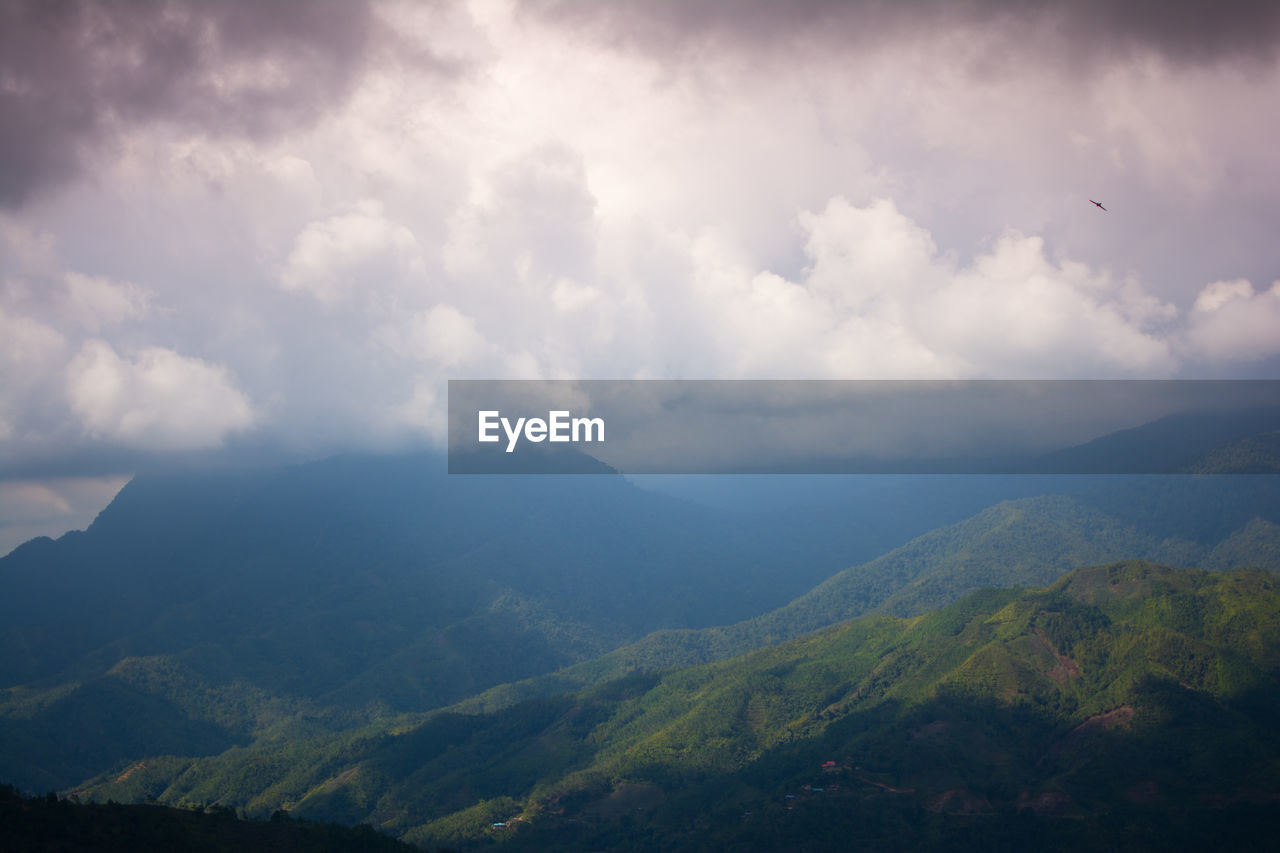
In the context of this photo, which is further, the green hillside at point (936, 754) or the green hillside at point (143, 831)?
the green hillside at point (936, 754)

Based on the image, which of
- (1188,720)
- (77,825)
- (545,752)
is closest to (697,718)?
(545,752)

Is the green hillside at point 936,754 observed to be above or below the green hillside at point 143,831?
below

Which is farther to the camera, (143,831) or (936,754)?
(936,754)

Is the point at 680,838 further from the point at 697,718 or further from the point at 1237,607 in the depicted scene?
the point at 1237,607

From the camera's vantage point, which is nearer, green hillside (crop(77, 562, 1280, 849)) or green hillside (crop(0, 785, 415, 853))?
green hillside (crop(0, 785, 415, 853))

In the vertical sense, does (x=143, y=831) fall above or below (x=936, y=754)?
above

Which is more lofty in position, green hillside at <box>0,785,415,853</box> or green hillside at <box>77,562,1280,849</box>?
green hillside at <box>0,785,415,853</box>

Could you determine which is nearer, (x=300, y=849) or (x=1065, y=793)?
(x=300, y=849)

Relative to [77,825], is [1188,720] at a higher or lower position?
lower
